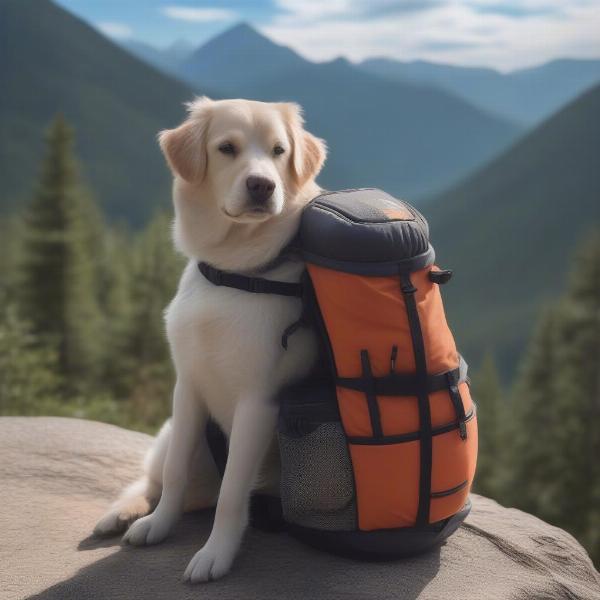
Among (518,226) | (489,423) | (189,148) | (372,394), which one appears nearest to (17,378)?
(189,148)

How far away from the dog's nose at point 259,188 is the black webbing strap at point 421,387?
26.9 inches

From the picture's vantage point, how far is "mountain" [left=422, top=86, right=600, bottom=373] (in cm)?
10119

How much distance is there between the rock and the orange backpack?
0.22 m

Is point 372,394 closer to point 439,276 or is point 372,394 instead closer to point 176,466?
point 439,276

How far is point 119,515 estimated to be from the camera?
3.90m

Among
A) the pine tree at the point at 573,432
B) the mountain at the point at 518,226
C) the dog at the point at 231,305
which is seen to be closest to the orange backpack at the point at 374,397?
the dog at the point at 231,305

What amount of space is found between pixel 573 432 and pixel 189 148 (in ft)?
70.1

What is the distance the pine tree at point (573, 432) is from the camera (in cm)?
2183

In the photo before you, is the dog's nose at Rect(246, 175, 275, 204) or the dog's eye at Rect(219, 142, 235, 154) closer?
the dog's nose at Rect(246, 175, 275, 204)

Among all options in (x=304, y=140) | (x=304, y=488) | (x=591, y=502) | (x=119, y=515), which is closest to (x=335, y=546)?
(x=304, y=488)

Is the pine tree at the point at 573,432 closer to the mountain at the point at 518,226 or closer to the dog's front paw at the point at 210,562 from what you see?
the dog's front paw at the point at 210,562

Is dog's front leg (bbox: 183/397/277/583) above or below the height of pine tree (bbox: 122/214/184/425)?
above

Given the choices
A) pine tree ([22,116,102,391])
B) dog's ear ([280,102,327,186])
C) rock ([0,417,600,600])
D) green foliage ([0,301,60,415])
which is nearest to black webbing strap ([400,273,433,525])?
rock ([0,417,600,600])

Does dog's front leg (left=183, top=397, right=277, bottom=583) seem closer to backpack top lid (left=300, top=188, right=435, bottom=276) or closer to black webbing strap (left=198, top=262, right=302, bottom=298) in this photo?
black webbing strap (left=198, top=262, right=302, bottom=298)
